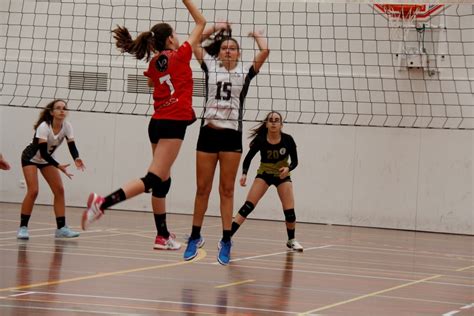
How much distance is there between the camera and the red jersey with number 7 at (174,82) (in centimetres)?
781

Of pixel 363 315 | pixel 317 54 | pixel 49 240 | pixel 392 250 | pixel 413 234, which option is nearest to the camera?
pixel 363 315

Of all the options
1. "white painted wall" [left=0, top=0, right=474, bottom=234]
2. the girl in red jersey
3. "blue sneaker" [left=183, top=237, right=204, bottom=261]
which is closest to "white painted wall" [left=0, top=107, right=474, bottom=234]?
"white painted wall" [left=0, top=0, right=474, bottom=234]

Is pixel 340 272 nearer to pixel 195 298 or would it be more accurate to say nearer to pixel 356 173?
pixel 195 298

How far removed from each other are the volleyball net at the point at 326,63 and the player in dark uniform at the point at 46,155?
4.40 metres

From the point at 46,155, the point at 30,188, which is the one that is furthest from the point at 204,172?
the point at 30,188

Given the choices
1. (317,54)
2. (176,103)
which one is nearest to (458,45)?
(317,54)

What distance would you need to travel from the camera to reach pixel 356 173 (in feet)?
57.0

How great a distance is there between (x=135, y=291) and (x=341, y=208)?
1005 cm

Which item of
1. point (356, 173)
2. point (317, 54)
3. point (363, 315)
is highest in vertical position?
point (317, 54)

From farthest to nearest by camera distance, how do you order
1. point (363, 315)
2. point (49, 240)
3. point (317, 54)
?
point (317, 54)
point (49, 240)
point (363, 315)

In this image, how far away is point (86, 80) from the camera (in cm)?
1856

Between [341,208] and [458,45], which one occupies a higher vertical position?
[458,45]

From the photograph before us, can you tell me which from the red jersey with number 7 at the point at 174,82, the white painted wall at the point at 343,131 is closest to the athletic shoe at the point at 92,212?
the red jersey with number 7 at the point at 174,82

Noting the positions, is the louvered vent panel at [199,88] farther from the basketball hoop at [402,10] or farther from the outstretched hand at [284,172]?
the outstretched hand at [284,172]
